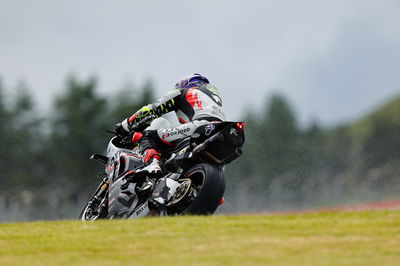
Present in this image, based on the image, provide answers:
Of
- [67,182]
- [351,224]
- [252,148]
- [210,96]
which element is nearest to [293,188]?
[252,148]

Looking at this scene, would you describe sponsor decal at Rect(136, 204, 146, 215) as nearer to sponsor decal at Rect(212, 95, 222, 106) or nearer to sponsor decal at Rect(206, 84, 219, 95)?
sponsor decal at Rect(212, 95, 222, 106)

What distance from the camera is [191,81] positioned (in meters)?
11.5

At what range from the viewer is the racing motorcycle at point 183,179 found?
990 centimetres

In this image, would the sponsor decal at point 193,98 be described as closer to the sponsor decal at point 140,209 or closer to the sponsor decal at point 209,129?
the sponsor decal at point 209,129

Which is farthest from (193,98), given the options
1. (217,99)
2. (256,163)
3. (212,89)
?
(256,163)

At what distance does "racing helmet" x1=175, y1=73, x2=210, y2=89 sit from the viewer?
1145 cm

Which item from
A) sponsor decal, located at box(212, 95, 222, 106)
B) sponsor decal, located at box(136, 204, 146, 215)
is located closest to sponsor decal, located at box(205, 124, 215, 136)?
sponsor decal, located at box(212, 95, 222, 106)

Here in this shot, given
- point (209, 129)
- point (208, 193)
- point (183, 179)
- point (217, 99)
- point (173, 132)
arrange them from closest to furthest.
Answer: point (208, 193) → point (183, 179) → point (209, 129) → point (173, 132) → point (217, 99)

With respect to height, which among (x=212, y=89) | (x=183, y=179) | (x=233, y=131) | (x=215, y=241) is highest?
(x=212, y=89)

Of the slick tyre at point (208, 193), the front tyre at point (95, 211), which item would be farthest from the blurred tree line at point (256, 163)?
the slick tyre at point (208, 193)

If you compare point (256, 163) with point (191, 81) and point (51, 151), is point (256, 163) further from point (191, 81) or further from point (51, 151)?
point (191, 81)

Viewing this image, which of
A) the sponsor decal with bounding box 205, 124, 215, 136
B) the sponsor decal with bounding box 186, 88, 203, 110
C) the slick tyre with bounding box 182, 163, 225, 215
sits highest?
the sponsor decal with bounding box 186, 88, 203, 110

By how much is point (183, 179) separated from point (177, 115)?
1.39 metres

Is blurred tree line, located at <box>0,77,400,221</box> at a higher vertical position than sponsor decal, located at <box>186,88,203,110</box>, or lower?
higher
